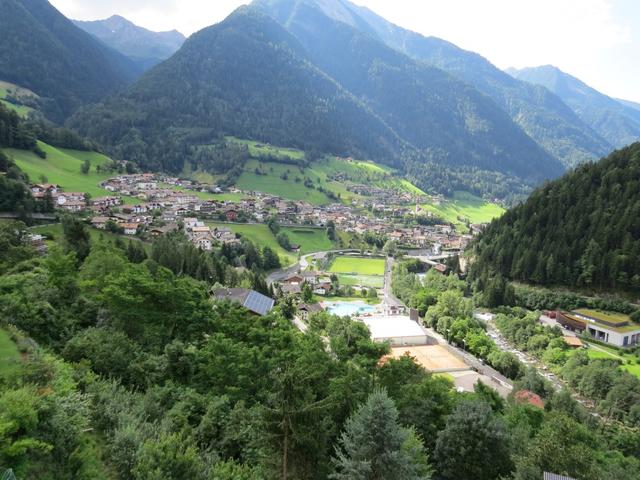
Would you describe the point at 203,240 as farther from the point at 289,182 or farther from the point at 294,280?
the point at 289,182

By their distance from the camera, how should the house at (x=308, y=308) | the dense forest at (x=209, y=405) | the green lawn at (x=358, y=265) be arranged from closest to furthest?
the dense forest at (x=209, y=405)
the house at (x=308, y=308)
the green lawn at (x=358, y=265)

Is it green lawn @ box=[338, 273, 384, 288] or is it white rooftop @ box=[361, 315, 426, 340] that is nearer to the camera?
white rooftop @ box=[361, 315, 426, 340]

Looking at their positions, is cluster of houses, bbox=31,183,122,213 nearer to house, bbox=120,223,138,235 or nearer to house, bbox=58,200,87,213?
house, bbox=58,200,87,213

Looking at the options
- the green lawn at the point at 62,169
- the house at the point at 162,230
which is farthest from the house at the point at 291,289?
the green lawn at the point at 62,169

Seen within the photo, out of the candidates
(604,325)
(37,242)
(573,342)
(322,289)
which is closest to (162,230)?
(37,242)

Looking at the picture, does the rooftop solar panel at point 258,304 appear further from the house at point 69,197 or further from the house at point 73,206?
the house at point 69,197

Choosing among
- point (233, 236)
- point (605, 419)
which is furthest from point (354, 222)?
point (605, 419)

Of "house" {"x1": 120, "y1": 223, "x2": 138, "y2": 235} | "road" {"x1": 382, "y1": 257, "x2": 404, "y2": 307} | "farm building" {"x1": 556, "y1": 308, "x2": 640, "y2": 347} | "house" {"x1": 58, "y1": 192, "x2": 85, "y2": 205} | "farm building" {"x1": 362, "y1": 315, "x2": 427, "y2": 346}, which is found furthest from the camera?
"house" {"x1": 58, "y1": 192, "x2": 85, "y2": 205}

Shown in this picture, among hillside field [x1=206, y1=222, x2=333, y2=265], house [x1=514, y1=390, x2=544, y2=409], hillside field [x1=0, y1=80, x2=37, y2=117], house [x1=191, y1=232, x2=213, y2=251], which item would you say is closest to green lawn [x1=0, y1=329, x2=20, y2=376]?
house [x1=514, y1=390, x2=544, y2=409]
